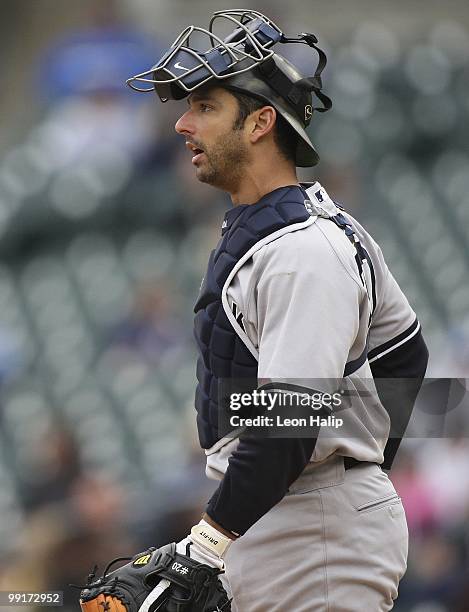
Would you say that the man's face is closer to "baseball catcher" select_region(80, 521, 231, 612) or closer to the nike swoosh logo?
the nike swoosh logo

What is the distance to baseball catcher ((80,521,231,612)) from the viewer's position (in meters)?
1.89

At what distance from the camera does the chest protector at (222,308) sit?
2.00 m

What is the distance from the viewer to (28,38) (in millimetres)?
6879

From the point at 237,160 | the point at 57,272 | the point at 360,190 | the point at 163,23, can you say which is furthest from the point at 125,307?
the point at 237,160

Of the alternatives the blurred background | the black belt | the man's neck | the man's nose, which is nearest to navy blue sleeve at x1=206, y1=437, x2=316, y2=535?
the black belt

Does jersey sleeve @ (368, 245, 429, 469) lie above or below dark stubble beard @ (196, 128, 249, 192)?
below

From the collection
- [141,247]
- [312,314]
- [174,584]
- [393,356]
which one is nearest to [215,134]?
[312,314]

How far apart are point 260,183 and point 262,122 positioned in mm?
113

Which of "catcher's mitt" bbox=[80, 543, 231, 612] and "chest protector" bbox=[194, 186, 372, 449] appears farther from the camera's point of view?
"chest protector" bbox=[194, 186, 372, 449]

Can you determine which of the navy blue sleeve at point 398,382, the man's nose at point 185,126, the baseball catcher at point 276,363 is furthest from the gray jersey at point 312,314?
the man's nose at point 185,126

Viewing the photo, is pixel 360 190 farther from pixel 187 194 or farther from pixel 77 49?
pixel 77 49

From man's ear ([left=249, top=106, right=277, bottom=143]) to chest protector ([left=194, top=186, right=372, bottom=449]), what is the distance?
0.11 meters

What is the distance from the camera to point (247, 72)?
209cm

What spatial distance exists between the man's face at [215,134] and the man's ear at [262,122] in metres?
0.02
